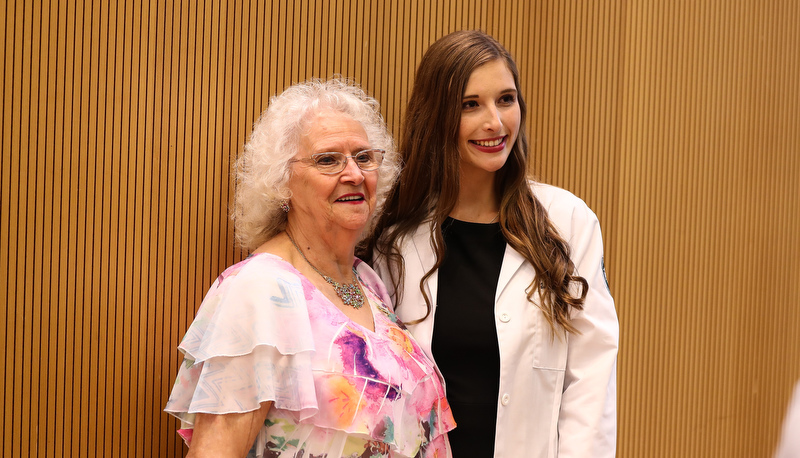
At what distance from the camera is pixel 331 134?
238 centimetres

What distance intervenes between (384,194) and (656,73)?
1574 millimetres

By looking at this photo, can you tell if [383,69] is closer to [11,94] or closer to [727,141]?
[11,94]

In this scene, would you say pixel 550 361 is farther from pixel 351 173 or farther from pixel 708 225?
pixel 708 225

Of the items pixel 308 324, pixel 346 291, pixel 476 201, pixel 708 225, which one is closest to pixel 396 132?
pixel 476 201

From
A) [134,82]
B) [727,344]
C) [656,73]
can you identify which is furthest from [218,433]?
[727,344]

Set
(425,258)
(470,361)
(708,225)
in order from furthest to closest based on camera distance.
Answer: (708,225), (425,258), (470,361)

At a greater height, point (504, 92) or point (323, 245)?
point (504, 92)

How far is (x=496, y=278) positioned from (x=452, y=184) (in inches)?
14.2

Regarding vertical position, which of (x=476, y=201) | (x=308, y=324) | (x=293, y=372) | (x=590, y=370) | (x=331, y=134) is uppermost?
(x=331, y=134)

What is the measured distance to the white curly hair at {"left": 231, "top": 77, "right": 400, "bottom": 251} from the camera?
7.86 feet

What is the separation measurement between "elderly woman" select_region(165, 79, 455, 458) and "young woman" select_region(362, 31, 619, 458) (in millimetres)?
124

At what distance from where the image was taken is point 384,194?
2.65 meters

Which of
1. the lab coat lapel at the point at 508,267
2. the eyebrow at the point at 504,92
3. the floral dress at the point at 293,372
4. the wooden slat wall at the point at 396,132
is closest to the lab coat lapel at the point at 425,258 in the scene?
the lab coat lapel at the point at 508,267

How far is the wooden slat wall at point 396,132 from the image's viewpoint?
2.30m
